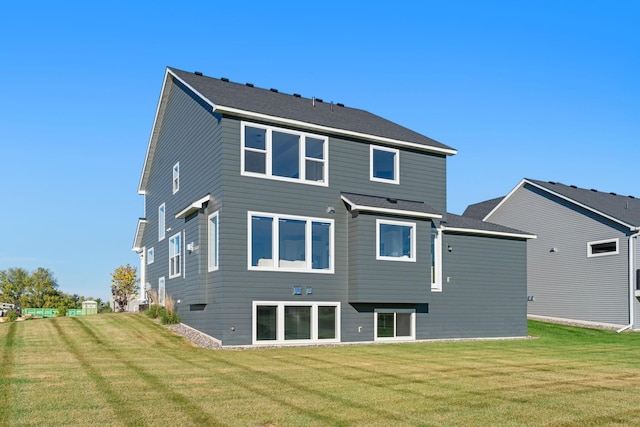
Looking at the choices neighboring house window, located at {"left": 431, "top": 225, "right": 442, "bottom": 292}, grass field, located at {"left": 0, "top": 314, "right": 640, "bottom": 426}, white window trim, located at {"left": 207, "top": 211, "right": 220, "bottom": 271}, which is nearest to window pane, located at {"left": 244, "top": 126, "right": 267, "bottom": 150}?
white window trim, located at {"left": 207, "top": 211, "right": 220, "bottom": 271}

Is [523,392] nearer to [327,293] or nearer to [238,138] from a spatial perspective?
[327,293]

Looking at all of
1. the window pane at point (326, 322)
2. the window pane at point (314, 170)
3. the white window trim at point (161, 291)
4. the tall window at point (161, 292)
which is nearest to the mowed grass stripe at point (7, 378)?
the white window trim at point (161, 291)

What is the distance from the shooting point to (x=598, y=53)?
65.9 feet

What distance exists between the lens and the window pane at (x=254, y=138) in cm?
1833

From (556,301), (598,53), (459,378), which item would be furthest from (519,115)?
(556,301)

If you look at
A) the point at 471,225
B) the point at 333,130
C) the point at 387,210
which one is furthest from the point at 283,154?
the point at 471,225

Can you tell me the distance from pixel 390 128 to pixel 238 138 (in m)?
6.91

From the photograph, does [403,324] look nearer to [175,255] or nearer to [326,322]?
[326,322]

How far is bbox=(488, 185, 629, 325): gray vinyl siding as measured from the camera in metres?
28.0

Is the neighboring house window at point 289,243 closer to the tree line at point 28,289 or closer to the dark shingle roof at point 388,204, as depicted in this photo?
the dark shingle roof at point 388,204

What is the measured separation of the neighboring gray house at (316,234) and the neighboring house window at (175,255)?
85 mm

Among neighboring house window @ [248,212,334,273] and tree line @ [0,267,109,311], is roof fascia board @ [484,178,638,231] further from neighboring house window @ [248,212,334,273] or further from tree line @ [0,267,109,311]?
tree line @ [0,267,109,311]

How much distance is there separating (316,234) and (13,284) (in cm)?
6441

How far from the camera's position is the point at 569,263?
2997 cm
